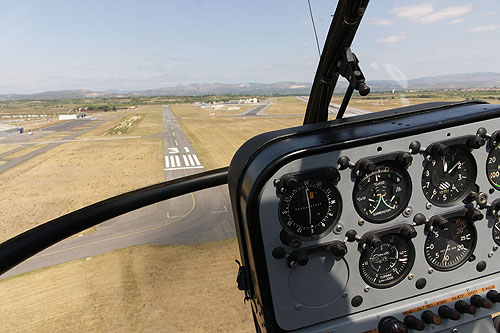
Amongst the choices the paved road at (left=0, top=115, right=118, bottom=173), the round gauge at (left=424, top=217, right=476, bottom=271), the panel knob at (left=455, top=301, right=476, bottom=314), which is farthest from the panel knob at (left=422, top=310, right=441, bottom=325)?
the paved road at (left=0, top=115, right=118, bottom=173)

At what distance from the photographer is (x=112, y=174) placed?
28.7 ft

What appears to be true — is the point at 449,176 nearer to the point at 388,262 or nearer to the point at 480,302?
the point at 388,262

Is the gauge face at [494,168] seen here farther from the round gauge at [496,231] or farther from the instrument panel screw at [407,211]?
the instrument panel screw at [407,211]

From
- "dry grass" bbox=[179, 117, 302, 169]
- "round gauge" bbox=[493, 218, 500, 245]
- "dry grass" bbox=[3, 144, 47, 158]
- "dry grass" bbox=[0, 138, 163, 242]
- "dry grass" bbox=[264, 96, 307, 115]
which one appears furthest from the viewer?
"dry grass" bbox=[179, 117, 302, 169]

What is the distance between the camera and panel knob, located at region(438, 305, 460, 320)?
144cm

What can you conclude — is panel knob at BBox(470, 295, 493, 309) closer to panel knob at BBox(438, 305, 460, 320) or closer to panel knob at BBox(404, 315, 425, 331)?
panel knob at BBox(438, 305, 460, 320)

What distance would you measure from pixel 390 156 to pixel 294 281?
2.27ft

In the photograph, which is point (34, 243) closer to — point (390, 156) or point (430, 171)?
point (390, 156)

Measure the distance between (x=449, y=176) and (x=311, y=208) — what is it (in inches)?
29.1

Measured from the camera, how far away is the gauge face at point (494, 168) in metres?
1.57

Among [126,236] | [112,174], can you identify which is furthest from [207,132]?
[126,236]

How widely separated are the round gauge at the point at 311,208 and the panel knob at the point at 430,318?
63 cm

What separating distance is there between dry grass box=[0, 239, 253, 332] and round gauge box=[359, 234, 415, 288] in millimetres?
2297

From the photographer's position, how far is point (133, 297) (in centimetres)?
391
